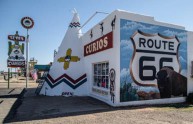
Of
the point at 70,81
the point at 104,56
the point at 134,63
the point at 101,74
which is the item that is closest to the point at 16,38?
the point at 70,81

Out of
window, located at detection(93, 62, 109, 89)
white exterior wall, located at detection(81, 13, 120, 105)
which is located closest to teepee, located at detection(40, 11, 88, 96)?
white exterior wall, located at detection(81, 13, 120, 105)

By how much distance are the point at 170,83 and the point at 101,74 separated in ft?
13.5

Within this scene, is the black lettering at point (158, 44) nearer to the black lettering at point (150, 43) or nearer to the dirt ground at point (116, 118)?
the black lettering at point (150, 43)

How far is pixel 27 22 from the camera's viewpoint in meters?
16.2

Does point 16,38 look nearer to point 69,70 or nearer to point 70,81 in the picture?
point 69,70

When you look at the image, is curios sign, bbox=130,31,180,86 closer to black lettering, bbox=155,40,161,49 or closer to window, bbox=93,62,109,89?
black lettering, bbox=155,40,161,49

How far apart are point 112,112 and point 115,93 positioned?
5.22 feet

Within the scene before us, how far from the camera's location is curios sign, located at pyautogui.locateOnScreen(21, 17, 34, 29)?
634 inches

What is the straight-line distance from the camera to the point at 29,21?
16.2 meters

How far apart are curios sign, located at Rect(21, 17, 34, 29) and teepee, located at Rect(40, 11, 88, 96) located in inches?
114

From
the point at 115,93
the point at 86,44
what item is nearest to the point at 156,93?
the point at 115,93

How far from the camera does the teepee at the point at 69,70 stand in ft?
48.4

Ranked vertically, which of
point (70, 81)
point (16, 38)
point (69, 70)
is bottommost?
point (70, 81)

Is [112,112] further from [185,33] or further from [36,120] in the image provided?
[185,33]
